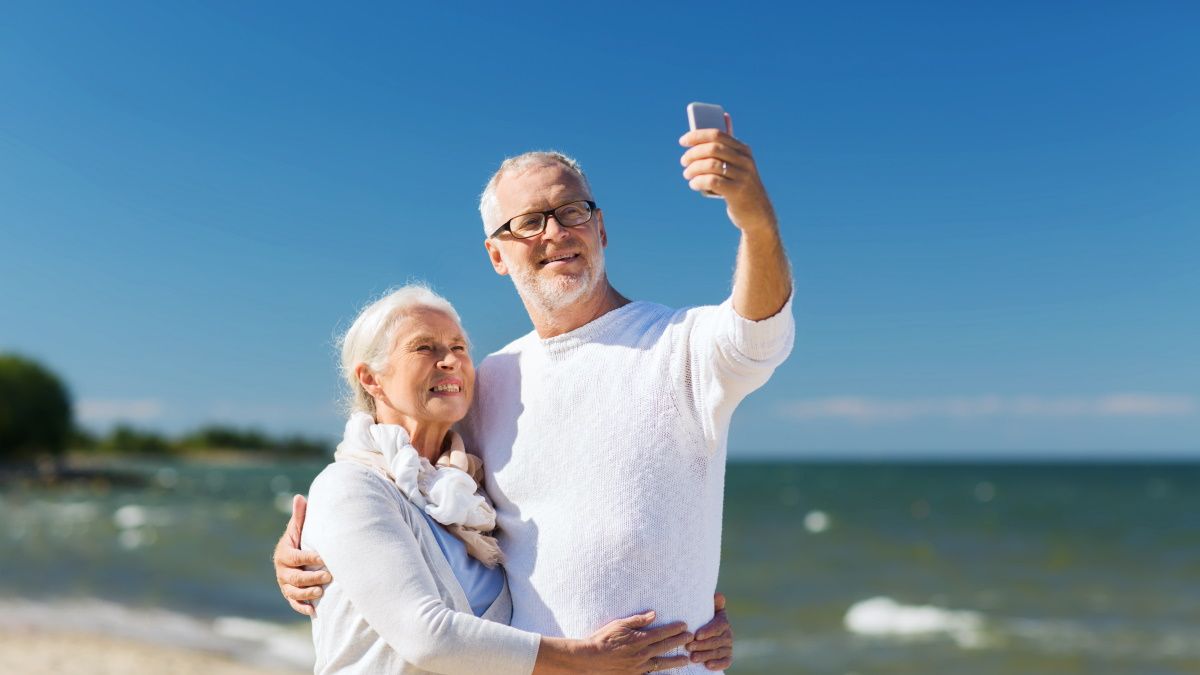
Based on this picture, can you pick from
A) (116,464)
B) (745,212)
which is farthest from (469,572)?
(116,464)

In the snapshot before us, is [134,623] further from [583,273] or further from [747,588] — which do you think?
[583,273]

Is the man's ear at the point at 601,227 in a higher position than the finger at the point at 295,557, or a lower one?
higher

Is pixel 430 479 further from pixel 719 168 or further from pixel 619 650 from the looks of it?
pixel 719 168

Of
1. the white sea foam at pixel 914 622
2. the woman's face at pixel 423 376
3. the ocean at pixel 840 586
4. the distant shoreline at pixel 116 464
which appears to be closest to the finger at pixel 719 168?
the woman's face at pixel 423 376

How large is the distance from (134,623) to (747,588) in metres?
10.0

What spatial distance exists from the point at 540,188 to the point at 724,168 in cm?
78

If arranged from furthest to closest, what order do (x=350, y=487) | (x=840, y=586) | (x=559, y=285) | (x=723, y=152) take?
(x=840, y=586)
(x=559, y=285)
(x=350, y=487)
(x=723, y=152)

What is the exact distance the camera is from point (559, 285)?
310cm

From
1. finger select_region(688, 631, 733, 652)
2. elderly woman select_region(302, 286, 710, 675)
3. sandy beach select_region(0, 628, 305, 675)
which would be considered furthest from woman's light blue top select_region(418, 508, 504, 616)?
sandy beach select_region(0, 628, 305, 675)

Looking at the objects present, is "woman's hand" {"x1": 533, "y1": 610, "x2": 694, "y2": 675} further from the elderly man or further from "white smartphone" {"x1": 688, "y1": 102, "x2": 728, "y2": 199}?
"white smartphone" {"x1": 688, "y1": 102, "x2": 728, "y2": 199}

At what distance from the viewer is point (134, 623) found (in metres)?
14.1

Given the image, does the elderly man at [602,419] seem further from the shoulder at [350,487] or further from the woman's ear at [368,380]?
the woman's ear at [368,380]

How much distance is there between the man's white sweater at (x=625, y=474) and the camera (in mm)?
2869

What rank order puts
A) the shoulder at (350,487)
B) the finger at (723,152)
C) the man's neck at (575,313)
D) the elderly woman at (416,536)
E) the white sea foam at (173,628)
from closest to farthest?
the finger at (723,152), the elderly woman at (416,536), the shoulder at (350,487), the man's neck at (575,313), the white sea foam at (173,628)
